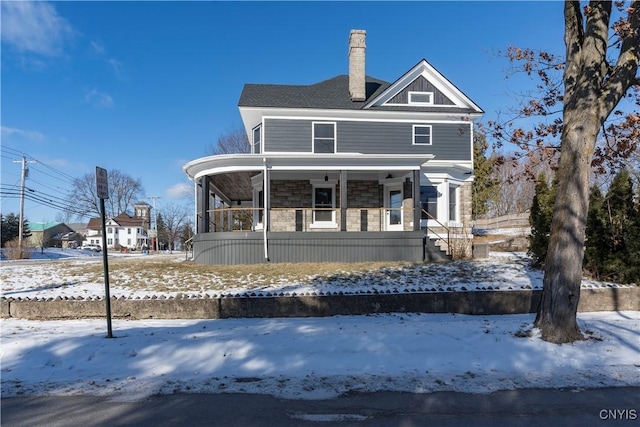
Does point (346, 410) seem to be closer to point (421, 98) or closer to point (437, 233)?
point (437, 233)

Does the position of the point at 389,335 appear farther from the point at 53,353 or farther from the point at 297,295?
the point at 53,353

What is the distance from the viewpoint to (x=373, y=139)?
18.5 meters

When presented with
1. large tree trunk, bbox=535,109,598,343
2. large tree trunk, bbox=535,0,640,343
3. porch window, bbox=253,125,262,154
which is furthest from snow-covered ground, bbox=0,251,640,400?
porch window, bbox=253,125,262,154

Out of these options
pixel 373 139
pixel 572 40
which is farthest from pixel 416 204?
pixel 572 40

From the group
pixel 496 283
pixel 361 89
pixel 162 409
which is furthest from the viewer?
pixel 361 89

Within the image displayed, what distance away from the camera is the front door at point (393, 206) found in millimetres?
17800

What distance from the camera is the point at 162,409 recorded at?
4039 mm

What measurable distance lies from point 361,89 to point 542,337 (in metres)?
15.1

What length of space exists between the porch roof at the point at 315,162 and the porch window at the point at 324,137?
10.9 ft

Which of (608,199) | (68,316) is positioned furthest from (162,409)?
(608,199)

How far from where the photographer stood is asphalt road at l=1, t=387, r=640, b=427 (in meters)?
3.79

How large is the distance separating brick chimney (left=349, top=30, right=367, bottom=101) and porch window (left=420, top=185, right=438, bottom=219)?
5.10 m

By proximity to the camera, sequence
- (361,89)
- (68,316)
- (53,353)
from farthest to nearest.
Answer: (361,89)
(68,316)
(53,353)

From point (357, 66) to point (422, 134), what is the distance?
14.5 feet
